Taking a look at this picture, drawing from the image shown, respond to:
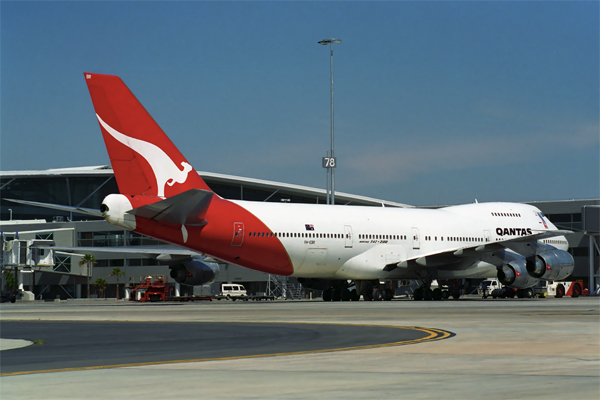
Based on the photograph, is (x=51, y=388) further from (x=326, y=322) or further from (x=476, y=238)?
(x=476, y=238)

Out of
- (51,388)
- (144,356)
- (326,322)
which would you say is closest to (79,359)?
(144,356)

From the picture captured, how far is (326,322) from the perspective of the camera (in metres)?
21.4

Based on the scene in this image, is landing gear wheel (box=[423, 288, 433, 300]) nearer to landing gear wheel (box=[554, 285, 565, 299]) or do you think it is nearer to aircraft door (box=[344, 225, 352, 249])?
aircraft door (box=[344, 225, 352, 249])

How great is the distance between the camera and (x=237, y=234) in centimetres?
3866

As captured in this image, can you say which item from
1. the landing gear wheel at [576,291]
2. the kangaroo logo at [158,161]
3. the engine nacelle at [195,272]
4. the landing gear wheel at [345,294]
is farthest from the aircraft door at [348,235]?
the landing gear wheel at [576,291]

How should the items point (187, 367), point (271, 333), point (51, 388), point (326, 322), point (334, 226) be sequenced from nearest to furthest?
point (51, 388) < point (187, 367) < point (271, 333) < point (326, 322) < point (334, 226)

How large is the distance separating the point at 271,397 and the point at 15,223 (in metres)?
96.9

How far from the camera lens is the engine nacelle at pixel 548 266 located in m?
43.5

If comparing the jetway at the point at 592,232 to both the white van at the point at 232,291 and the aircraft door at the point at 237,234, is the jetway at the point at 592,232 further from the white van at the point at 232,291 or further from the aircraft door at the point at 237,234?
the aircraft door at the point at 237,234

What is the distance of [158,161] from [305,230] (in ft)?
26.8

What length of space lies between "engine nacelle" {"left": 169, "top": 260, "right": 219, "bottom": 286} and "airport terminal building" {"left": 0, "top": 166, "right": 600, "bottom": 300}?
20.6m

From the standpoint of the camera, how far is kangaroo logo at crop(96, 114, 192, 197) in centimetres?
3741

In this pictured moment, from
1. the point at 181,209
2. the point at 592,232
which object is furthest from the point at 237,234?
the point at 592,232

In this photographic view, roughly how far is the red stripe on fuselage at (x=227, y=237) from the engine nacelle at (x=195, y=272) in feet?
19.4
